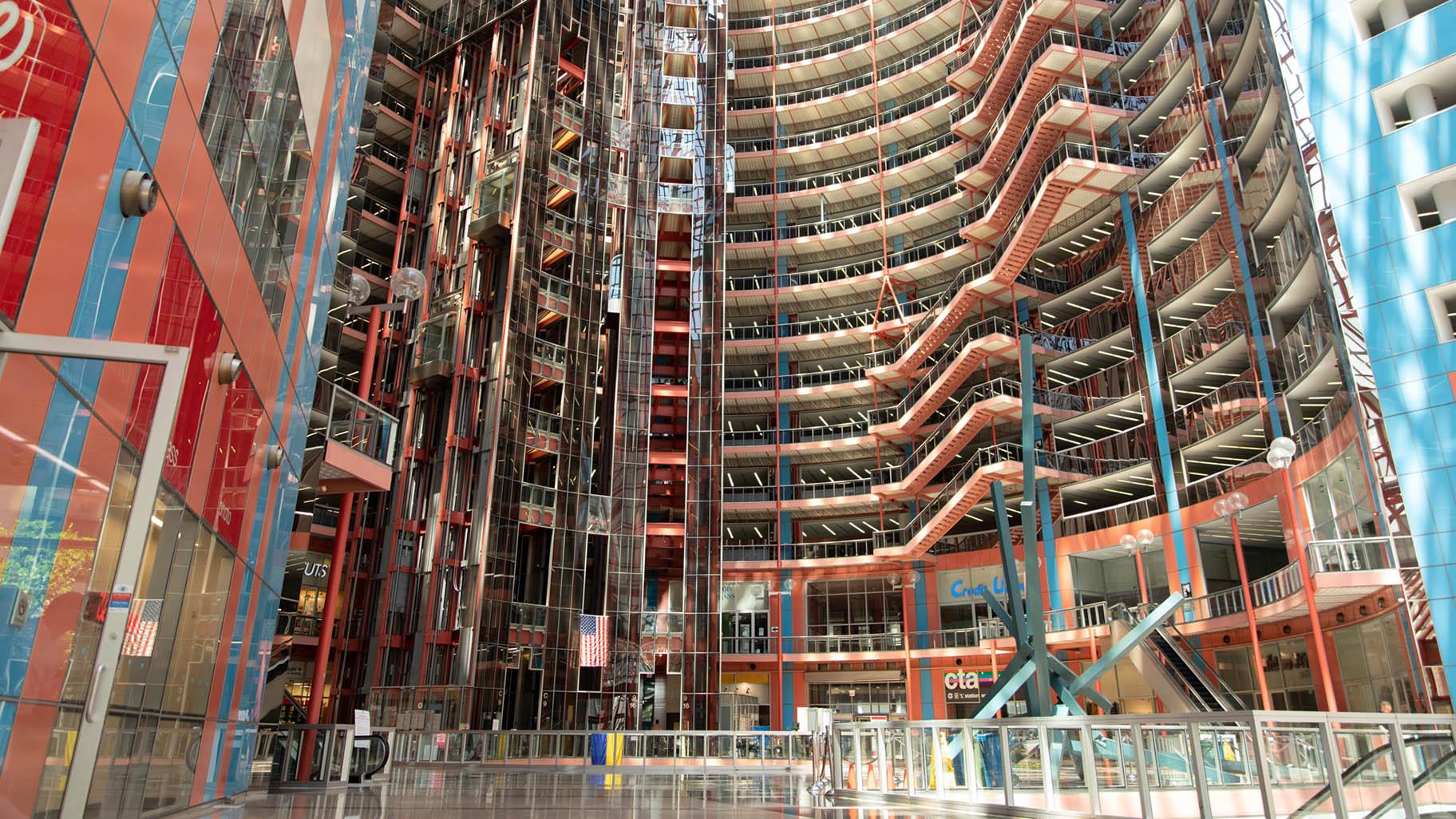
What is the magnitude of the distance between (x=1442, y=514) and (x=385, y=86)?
5173 centimetres

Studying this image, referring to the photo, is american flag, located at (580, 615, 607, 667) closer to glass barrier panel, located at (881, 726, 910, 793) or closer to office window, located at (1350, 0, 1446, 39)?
glass barrier panel, located at (881, 726, 910, 793)

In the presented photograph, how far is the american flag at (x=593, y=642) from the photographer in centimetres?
3941

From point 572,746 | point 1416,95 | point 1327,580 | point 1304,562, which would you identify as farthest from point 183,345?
point 1416,95

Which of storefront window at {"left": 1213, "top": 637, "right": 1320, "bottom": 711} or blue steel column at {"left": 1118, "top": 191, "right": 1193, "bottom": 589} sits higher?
blue steel column at {"left": 1118, "top": 191, "right": 1193, "bottom": 589}

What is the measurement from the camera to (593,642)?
39562 millimetres

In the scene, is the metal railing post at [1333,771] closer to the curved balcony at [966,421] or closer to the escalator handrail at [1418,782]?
the escalator handrail at [1418,782]

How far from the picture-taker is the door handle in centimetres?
464

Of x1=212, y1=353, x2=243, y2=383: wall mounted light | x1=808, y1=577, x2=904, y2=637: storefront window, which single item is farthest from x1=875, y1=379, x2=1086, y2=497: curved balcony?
x1=212, y1=353, x2=243, y2=383: wall mounted light

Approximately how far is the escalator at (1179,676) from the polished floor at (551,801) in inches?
496

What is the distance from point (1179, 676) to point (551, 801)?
69.3 ft

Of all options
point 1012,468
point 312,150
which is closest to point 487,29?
point 1012,468

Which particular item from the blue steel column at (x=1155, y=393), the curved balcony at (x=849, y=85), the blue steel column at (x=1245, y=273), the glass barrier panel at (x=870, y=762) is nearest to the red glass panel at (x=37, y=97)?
the glass barrier panel at (x=870, y=762)

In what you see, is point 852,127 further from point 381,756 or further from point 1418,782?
point 1418,782

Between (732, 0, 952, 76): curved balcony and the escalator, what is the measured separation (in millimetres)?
37502
